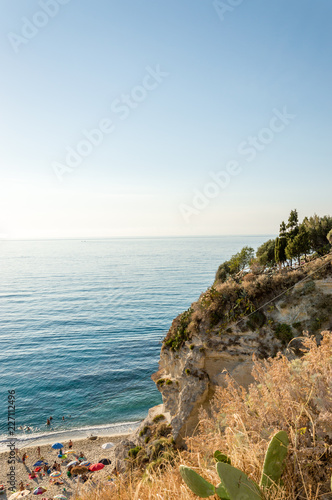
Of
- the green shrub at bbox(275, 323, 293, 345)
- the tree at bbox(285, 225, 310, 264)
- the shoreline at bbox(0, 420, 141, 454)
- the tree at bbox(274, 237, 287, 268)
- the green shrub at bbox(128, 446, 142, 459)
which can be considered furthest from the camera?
the shoreline at bbox(0, 420, 141, 454)

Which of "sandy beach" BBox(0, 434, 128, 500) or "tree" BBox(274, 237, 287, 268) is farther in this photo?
"tree" BBox(274, 237, 287, 268)

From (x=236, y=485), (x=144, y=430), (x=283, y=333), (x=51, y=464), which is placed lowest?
(x=51, y=464)

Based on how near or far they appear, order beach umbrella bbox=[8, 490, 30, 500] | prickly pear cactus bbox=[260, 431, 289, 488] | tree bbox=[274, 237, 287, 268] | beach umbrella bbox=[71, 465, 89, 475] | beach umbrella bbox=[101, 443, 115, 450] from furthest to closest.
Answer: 1. beach umbrella bbox=[101, 443, 115, 450]
2. beach umbrella bbox=[71, 465, 89, 475]
3. tree bbox=[274, 237, 287, 268]
4. beach umbrella bbox=[8, 490, 30, 500]
5. prickly pear cactus bbox=[260, 431, 289, 488]

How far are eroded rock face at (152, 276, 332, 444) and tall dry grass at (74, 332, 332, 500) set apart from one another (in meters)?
14.0

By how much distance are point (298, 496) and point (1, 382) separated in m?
47.6

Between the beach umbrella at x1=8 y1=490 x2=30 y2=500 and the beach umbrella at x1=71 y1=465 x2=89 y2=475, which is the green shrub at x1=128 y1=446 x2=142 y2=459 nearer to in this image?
the beach umbrella at x1=71 y1=465 x2=89 y2=475

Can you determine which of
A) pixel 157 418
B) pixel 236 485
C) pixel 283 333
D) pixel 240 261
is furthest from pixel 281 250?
pixel 236 485

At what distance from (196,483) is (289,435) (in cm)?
156

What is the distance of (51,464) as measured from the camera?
3055 cm

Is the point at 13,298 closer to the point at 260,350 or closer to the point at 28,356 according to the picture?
the point at 28,356

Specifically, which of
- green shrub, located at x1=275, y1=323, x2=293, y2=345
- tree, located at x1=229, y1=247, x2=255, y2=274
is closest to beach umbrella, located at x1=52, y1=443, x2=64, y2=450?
tree, located at x1=229, y1=247, x2=255, y2=274

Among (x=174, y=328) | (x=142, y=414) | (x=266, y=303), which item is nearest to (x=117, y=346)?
(x=142, y=414)

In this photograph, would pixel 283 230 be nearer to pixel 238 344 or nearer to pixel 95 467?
pixel 238 344

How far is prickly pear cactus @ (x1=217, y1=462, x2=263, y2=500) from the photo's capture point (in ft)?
13.2
